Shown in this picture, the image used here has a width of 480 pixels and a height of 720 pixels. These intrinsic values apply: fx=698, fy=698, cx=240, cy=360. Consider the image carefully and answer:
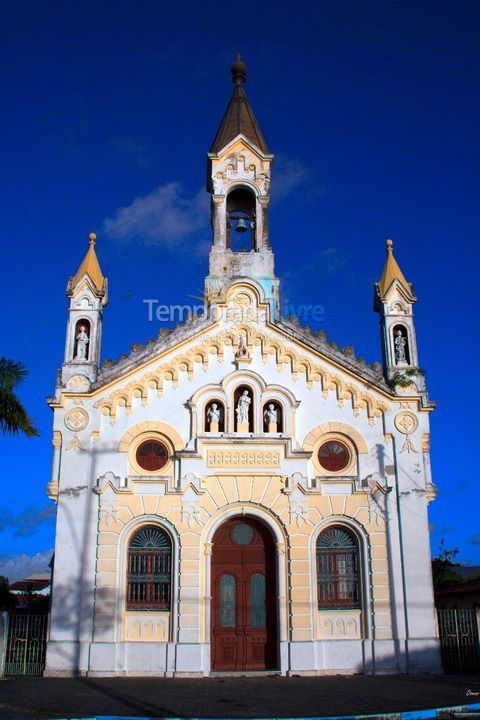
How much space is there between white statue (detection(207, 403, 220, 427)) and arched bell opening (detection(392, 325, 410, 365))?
21.7 ft

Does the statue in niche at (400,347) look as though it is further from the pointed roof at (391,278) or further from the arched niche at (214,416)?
the arched niche at (214,416)

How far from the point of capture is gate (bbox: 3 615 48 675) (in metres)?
21.2

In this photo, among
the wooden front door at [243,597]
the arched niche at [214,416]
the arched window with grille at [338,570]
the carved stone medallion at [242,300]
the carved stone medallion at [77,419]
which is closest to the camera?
the wooden front door at [243,597]

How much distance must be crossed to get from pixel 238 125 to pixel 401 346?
11.8 metres

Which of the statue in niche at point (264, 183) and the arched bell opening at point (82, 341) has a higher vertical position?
the statue in niche at point (264, 183)

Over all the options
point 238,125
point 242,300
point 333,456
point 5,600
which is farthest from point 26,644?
point 238,125

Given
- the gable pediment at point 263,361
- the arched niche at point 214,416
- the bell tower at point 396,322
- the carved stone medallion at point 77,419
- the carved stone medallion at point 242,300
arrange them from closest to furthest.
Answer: the carved stone medallion at point 77,419, the arched niche at point 214,416, the gable pediment at point 263,361, the bell tower at point 396,322, the carved stone medallion at point 242,300

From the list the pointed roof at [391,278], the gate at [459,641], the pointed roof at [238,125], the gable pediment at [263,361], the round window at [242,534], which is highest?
the pointed roof at [238,125]

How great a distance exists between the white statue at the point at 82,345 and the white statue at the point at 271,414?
6.61 m

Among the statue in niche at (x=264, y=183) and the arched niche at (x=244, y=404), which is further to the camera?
Answer: the statue in niche at (x=264, y=183)

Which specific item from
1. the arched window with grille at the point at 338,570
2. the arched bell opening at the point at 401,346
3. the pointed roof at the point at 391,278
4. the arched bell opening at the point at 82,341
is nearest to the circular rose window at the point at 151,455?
the arched bell opening at the point at 82,341

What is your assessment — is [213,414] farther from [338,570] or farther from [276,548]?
[338,570]

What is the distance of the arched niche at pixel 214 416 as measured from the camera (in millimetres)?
23375

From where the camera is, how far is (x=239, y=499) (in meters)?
22.5
